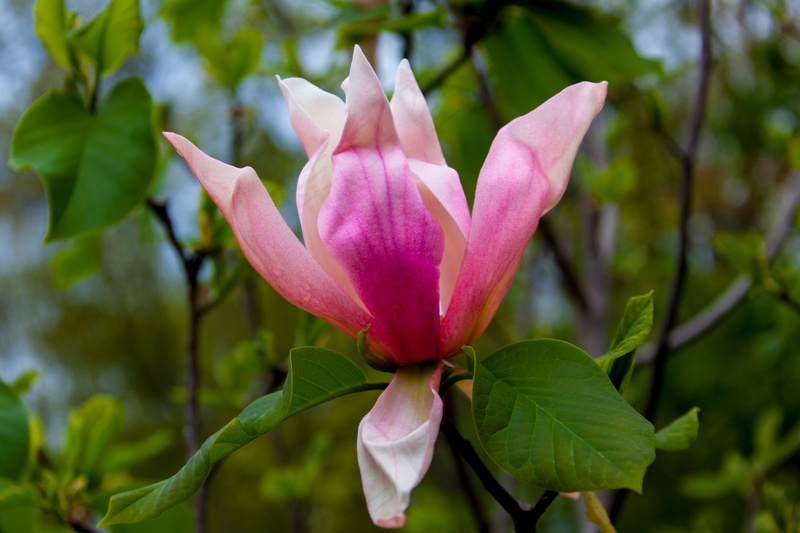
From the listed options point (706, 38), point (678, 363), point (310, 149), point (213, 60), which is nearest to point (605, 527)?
point (310, 149)

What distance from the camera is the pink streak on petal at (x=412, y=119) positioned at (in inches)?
13.5

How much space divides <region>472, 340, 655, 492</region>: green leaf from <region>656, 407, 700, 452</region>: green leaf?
3.9 inches

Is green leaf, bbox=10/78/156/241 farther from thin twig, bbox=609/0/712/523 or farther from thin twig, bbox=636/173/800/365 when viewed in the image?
thin twig, bbox=636/173/800/365

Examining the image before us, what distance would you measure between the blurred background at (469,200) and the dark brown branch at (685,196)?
0.01m

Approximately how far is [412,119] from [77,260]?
0.67 m

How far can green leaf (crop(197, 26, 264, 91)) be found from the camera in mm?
927

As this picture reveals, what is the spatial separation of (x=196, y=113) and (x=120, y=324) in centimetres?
368

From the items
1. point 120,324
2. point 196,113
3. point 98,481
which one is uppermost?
point 98,481

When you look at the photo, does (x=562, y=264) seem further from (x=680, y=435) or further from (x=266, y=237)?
(x=266, y=237)

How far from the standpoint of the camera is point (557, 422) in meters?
0.28

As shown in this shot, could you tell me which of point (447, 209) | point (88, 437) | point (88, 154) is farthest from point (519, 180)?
point (88, 437)

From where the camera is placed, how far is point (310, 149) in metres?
0.35

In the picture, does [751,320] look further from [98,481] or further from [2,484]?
[2,484]

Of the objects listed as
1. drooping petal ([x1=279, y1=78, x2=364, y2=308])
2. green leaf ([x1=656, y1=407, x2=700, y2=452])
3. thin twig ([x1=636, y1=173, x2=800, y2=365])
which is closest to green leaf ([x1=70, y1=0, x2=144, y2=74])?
drooping petal ([x1=279, y1=78, x2=364, y2=308])
